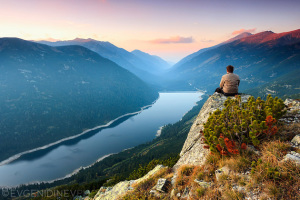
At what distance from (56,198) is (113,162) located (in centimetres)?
12113

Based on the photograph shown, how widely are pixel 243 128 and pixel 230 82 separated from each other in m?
6.84

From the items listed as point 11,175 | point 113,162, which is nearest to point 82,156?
point 113,162

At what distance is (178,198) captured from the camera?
7891mm

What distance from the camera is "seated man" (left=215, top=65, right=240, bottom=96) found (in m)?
14.3

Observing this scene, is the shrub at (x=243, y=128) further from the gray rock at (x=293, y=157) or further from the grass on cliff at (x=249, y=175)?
the gray rock at (x=293, y=157)

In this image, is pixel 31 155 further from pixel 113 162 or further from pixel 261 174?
pixel 261 174

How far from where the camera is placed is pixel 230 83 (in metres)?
14.6

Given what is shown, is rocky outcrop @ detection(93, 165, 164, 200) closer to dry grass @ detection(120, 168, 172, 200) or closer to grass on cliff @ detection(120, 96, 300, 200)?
dry grass @ detection(120, 168, 172, 200)

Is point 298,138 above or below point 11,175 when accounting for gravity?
above

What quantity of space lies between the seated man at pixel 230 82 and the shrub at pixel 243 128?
4.57m

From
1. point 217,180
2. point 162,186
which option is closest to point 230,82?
point 217,180

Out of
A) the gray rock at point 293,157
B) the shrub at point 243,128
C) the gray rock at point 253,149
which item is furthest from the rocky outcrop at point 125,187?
the gray rock at point 293,157

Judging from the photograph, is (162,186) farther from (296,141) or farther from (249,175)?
(296,141)

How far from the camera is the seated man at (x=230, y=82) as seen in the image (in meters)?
14.3
